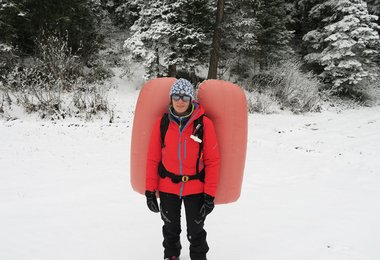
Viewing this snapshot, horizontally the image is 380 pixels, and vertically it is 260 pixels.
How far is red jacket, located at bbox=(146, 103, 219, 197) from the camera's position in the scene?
7.80ft

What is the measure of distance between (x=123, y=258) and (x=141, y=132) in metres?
1.40

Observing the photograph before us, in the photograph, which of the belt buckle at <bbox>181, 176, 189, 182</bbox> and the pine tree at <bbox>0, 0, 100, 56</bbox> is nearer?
the belt buckle at <bbox>181, 176, 189, 182</bbox>

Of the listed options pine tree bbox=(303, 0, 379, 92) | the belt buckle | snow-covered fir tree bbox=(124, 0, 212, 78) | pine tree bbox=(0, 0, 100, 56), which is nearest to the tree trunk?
snow-covered fir tree bbox=(124, 0, 212, 78)

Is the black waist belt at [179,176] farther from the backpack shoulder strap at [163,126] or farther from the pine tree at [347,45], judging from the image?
the pine tree at [347,45]

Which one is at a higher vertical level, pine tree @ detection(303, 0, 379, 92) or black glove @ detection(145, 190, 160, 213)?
pine tree @ detection(303, 0, 379, 92)

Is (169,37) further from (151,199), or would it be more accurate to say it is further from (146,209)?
(151,199)

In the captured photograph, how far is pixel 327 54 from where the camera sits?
16516 mm

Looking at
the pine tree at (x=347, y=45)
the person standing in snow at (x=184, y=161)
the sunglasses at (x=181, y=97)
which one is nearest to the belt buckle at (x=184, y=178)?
the person standing in snow at (x=184, y=161)

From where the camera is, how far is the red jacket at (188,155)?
238 cm

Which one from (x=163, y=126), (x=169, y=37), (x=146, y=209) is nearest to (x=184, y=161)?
(x=163, y=126)

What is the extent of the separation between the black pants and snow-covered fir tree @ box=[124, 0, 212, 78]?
11274 millimetres

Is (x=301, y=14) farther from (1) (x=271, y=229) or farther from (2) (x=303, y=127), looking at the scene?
(1) (x=271, y=229)

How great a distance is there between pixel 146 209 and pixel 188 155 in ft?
6.82

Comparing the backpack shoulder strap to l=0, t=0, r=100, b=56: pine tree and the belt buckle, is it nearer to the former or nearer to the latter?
the belt buckle
